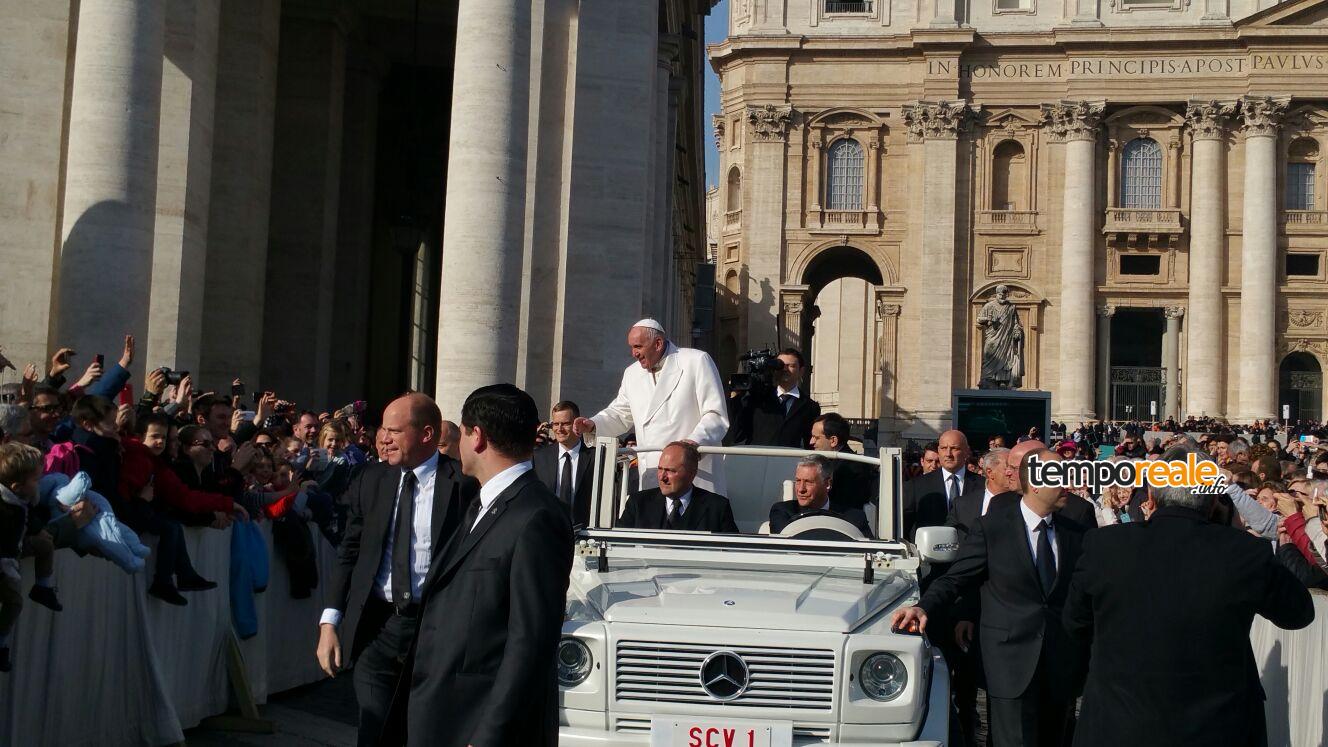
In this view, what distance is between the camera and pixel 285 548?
1135 centimetres

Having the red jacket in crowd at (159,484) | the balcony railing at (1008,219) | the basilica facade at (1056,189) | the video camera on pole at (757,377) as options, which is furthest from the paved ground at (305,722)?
the balcony railing at (1008,219)

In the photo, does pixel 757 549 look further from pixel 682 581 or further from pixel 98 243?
pixel 98 243

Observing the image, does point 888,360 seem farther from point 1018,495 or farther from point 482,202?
point 1018,495

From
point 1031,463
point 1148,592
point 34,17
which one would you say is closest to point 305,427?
point 34,17

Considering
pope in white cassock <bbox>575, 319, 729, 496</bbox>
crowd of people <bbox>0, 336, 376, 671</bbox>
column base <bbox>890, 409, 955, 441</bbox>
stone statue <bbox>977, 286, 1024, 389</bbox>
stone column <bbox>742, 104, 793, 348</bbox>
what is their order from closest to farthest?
crowd of people <bbox>0, 336, 376, 671</bbox>
pope in white cassock <bbox>575, 319, 729, 496</bbox>
stone statue <bbox>977, 286, 1024, 389</bbox>
column base <bbox>890, 409, 955, 441</bbox>
stone column <bbox>742, 104, 793, 348</bbox>

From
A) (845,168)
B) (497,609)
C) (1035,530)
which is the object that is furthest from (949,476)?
(845,168)

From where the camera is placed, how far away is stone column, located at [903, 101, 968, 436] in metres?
60.3

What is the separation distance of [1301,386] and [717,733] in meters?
58.0

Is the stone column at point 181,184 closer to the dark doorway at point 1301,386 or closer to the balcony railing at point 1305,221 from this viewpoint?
the dark doorway at point 1301,386

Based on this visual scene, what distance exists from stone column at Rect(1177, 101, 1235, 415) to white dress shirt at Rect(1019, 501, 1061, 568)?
53.6 metres

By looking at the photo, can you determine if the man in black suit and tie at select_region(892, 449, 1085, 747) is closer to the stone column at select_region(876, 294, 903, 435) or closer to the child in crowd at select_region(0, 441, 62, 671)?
the child in crowd at select_region(0, 441, 62, 671)

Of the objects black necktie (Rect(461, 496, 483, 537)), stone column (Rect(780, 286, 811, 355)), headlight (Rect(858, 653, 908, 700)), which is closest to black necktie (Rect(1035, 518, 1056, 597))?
headlight (Rect(858, 653, 908, 700))

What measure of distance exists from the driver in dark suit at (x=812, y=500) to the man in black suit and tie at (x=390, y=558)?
2.61 metres

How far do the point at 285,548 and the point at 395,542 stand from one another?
5.33 meters
